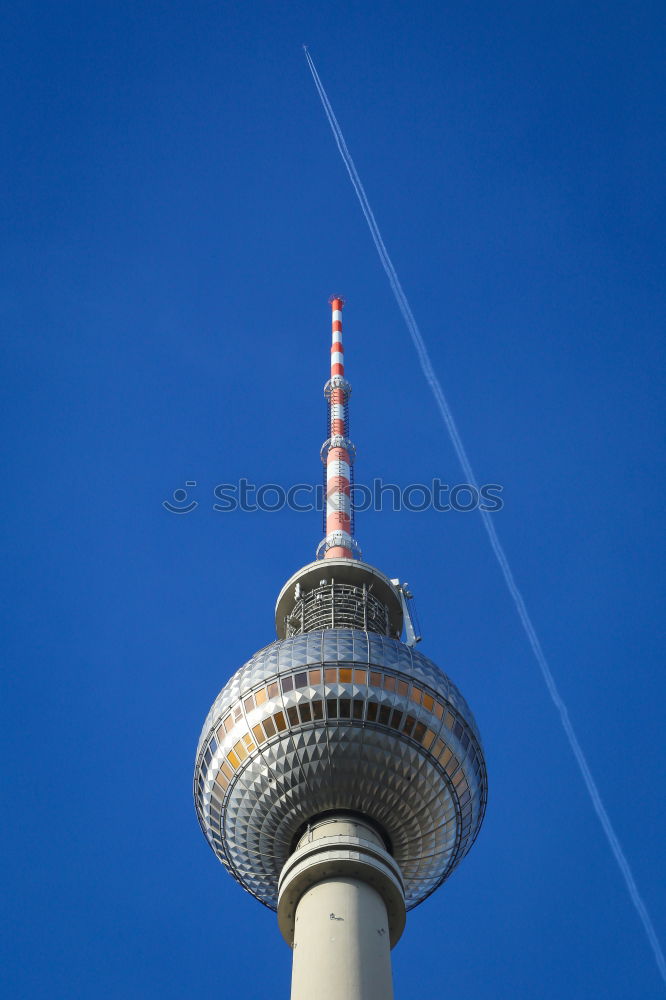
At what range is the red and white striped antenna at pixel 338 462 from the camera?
54.3 meters

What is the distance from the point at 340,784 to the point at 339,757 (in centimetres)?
106

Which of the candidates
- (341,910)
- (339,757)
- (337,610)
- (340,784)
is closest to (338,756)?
(339,757)

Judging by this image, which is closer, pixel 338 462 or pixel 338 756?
pixel 338 756

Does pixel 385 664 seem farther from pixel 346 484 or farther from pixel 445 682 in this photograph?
pixel 346 484

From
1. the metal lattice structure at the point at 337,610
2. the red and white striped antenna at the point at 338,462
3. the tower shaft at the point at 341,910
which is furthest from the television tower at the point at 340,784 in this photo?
the red and white striped antenna at the point at 338,462

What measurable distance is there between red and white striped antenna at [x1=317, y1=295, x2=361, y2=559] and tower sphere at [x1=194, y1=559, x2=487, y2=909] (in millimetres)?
11900

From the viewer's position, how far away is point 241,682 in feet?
134

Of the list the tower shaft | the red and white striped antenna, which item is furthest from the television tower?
the red and white striped antenna

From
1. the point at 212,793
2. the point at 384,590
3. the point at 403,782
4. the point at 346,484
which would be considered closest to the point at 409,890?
the point at 403,782

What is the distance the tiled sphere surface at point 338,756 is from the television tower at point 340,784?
53mm

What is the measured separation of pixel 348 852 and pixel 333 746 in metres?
3.76

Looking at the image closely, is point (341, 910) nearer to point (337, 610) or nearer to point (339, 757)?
point (339, 757)

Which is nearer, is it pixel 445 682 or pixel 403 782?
pixel 403 782

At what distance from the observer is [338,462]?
60.8m
